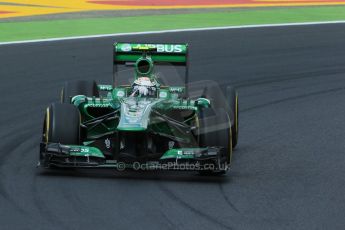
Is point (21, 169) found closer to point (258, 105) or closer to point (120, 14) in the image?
point (258, 105)

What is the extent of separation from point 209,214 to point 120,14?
1615cm

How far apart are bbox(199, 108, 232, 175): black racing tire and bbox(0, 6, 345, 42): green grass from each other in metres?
10.6

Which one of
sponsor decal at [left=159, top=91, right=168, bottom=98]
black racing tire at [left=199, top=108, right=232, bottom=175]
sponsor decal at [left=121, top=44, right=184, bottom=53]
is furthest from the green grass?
black racing tire at [left=199, top=108, right=232, bottom=175]

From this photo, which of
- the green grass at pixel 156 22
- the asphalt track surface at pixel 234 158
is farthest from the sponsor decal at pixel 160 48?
the green grass at pixel 156 22

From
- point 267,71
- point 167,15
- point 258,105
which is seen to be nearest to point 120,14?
point 167,15

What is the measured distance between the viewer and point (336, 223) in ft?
32.6

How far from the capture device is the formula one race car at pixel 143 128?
11.5 metres

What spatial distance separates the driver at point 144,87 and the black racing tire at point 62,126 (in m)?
0.95

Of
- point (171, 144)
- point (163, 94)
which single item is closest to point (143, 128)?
point (171, 144)

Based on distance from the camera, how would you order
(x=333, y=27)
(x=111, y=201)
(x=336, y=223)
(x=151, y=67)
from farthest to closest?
(x=333, y=27) < (x=151, y=67) < (x=111, y=201) < (x=336, y=223)

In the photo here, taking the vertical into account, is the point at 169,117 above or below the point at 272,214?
above

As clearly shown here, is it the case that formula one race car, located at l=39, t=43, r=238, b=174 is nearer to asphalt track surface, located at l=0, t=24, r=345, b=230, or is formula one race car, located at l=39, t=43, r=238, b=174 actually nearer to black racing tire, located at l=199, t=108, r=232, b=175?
black racing tire, located at l=199, t=108, r=232, b=175

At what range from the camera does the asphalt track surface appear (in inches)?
397

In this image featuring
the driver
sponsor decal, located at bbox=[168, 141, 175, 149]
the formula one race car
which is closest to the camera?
the formula one race car
